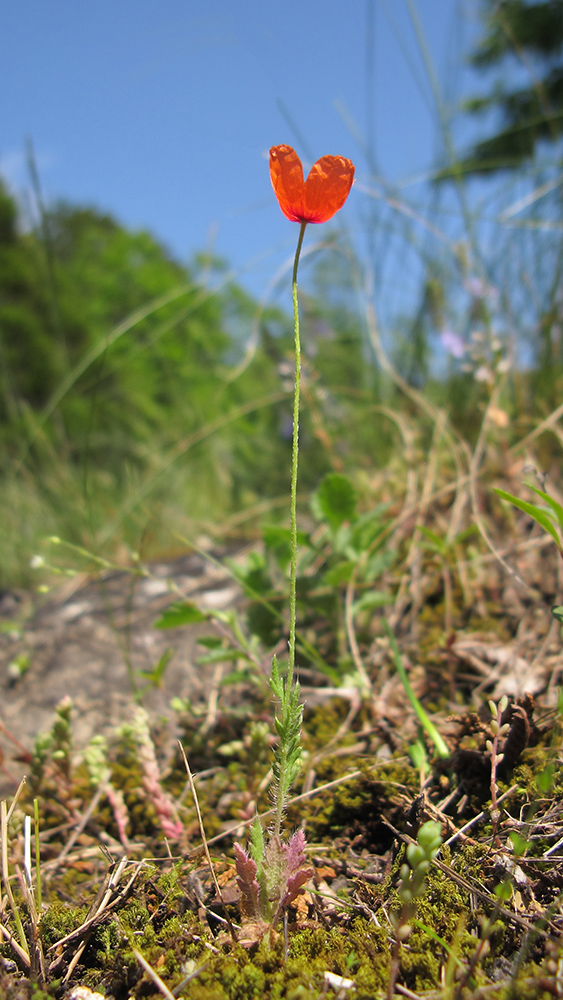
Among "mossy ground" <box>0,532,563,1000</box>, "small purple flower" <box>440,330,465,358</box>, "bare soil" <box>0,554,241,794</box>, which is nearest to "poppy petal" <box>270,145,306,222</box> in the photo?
"mossy ground" <box>0,532,563,1000</box>

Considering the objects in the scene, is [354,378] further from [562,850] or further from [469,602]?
[562,850]

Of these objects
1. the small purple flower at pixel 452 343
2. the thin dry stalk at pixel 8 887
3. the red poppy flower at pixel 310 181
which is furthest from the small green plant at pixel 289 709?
the small purple flower at pixel 452 343

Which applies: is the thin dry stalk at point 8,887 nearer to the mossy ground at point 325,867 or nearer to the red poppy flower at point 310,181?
the mossy ground at point 325,867

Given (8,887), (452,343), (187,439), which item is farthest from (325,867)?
(452,343)

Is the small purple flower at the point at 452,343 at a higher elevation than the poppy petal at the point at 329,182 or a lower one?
higher

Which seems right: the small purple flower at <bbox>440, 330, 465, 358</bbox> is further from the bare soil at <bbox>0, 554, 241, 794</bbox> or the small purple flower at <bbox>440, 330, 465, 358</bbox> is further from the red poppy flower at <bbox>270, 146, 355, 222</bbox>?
the red poppy flower at <bbox>270, 146, 355, 222</bbox>

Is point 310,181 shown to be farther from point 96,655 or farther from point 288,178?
point 96,655

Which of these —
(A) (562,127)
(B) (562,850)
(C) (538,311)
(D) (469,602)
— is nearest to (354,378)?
(C) (538,311)
